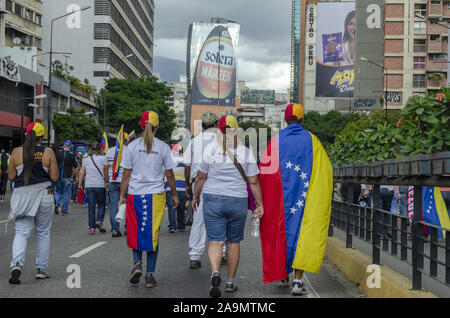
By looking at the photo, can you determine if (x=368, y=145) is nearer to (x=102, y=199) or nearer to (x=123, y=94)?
(x=102, y=199)

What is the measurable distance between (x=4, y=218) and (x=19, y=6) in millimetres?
45394

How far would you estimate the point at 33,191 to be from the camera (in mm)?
7578

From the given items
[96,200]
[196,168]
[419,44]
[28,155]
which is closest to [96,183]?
[96,200]

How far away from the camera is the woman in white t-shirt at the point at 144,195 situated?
24.0ft

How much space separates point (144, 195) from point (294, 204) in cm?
159

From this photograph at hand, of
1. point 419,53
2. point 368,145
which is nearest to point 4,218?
point 368,145

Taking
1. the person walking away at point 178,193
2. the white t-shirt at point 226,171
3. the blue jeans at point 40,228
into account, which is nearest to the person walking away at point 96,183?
the person walking away at point 178,193

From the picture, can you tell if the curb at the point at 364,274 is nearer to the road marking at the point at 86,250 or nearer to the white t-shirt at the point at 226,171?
the white t-shirt at the point at 226,171

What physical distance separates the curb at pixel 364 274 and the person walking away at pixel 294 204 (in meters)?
0.65

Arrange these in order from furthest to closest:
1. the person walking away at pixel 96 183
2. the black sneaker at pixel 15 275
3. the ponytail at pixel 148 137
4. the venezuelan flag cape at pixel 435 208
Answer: the person walking away at pixel 96 183
the venezuelan flag cape at pixel 435 208
the ponytail at pixel 148 137
the black sneaker at pixel 15 275

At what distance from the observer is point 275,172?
724cm

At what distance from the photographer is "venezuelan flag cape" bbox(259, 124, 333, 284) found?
277 inches

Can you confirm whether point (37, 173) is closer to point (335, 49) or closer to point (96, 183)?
point (96, 183)
